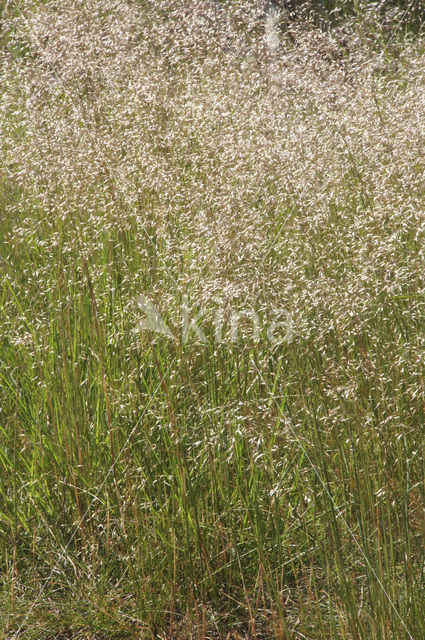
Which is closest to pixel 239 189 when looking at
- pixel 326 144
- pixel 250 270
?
pixel 250 270

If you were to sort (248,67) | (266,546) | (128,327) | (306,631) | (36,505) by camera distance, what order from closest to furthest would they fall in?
1. (306,631)
2. (266,546)
3. (36,505)
4. (128,327)
5. (248,67)

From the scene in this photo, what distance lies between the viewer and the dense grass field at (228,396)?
1.73m

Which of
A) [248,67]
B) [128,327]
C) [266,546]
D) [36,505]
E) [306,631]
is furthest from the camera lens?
[248,67]

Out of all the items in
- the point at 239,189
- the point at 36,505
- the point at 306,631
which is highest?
the point at 239,189

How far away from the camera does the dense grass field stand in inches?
68.2

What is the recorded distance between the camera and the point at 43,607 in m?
1.93

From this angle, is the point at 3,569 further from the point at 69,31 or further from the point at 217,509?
the point at 69,31

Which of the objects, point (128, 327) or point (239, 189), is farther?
point (128, 327)

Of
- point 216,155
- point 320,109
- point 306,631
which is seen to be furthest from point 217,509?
point 320,109

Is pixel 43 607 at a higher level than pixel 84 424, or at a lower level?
lower

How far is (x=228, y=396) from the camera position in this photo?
2.16 m

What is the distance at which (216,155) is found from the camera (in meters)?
2.48

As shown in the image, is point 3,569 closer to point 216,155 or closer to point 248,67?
point 216,155

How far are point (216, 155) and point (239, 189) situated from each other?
387 mm
